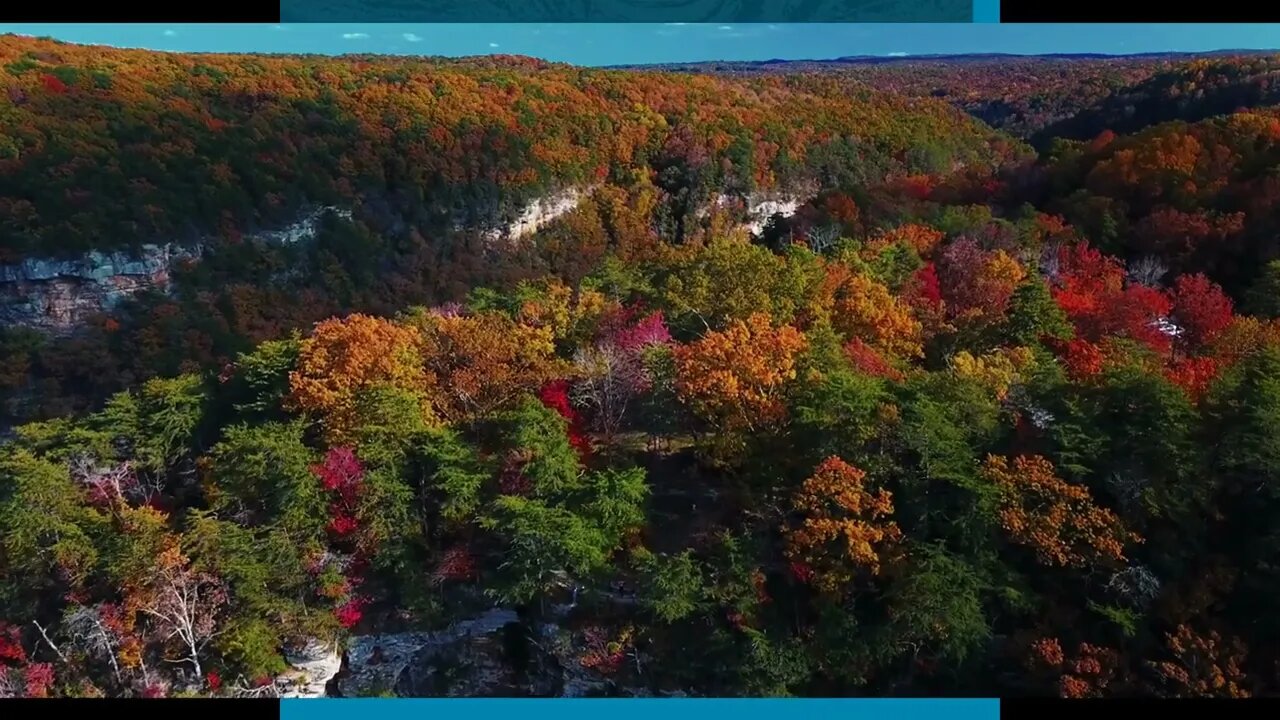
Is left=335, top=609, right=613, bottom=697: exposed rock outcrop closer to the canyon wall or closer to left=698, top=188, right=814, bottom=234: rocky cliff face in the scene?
the canyon wall

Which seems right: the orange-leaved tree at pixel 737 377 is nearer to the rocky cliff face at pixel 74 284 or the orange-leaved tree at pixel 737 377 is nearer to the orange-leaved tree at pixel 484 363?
the orange-leaved tree at pixel 484 363

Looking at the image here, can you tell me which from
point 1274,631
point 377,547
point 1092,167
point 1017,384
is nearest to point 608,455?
point 377,547

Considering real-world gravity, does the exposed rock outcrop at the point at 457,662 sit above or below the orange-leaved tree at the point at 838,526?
below

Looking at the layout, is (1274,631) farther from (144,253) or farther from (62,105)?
(62,105)

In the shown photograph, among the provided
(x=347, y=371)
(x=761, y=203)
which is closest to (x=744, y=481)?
(x=347, y=371)

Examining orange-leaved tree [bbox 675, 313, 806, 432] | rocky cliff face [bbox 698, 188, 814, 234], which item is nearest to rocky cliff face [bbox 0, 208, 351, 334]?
orange-leaved tree [bbox 675, 313, 806, 432]

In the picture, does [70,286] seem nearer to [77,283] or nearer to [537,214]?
[77,283]

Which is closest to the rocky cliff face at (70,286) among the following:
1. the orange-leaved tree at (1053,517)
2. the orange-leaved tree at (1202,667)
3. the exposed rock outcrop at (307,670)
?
the exposed rock outcrop at (307,670)

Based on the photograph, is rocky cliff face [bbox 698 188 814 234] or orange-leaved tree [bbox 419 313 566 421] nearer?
orange-leaved tree [bbox 419 313 566 421]
